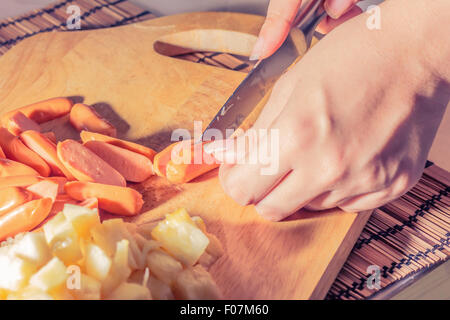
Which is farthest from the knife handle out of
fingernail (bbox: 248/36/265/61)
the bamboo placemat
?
the bamboo placemat

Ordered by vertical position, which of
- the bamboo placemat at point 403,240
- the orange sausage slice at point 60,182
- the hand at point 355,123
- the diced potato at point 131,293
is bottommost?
the bamboo placemat at point 403,240

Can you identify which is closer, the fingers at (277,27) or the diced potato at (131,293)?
the diced potato at (131,293)

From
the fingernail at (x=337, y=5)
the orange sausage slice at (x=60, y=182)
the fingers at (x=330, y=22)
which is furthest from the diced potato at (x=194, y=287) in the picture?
the fingers at (x=330, y=22)

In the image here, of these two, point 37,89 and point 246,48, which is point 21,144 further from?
point 246,48

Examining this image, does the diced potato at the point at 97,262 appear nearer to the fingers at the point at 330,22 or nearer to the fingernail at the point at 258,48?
the fingernail at the point at 258,48

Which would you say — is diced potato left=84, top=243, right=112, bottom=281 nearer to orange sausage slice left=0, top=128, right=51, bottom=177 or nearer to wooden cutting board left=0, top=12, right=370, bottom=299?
wooden cutting board left=0, top=12, right=370, bottom=299

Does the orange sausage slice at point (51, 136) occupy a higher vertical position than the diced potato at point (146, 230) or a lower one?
higher
